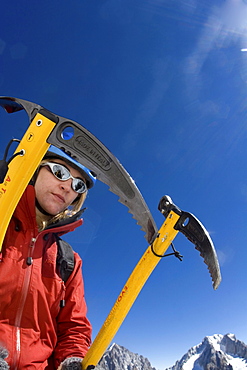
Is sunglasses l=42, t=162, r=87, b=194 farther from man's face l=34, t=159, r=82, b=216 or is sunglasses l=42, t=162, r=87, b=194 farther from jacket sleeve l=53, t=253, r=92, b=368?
jacket sleeve l=53, t=253, r=92, b=368

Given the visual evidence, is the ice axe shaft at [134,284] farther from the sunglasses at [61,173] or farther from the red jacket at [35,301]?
the sunglasses at [61,173]

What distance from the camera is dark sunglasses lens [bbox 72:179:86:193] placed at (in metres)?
3.73

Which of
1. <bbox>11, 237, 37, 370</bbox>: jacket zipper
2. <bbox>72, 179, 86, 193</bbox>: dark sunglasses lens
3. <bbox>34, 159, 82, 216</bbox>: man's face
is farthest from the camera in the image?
<bbox>72, 179, 86, 193</bbox>: dark sunglasses lens

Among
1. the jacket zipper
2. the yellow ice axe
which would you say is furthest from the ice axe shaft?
the jacket zipper

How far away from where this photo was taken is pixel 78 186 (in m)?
3.80

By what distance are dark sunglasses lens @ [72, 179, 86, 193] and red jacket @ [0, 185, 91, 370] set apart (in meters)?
0.48

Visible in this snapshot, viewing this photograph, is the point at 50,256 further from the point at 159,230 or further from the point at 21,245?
the point at 159,230

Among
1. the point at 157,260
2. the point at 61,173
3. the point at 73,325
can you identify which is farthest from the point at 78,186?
the point at 73,325

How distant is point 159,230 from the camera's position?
10.9 feet

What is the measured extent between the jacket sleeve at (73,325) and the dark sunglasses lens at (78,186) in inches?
46.7

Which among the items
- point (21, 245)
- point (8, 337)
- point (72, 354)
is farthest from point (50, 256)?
point (72, 354)

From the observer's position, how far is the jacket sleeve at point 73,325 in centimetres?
Result: 323

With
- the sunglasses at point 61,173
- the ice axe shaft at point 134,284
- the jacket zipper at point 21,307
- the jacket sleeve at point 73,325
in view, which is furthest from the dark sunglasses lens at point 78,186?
the ice axe shaft at point 134,284

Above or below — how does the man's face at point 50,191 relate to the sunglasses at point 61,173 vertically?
below
